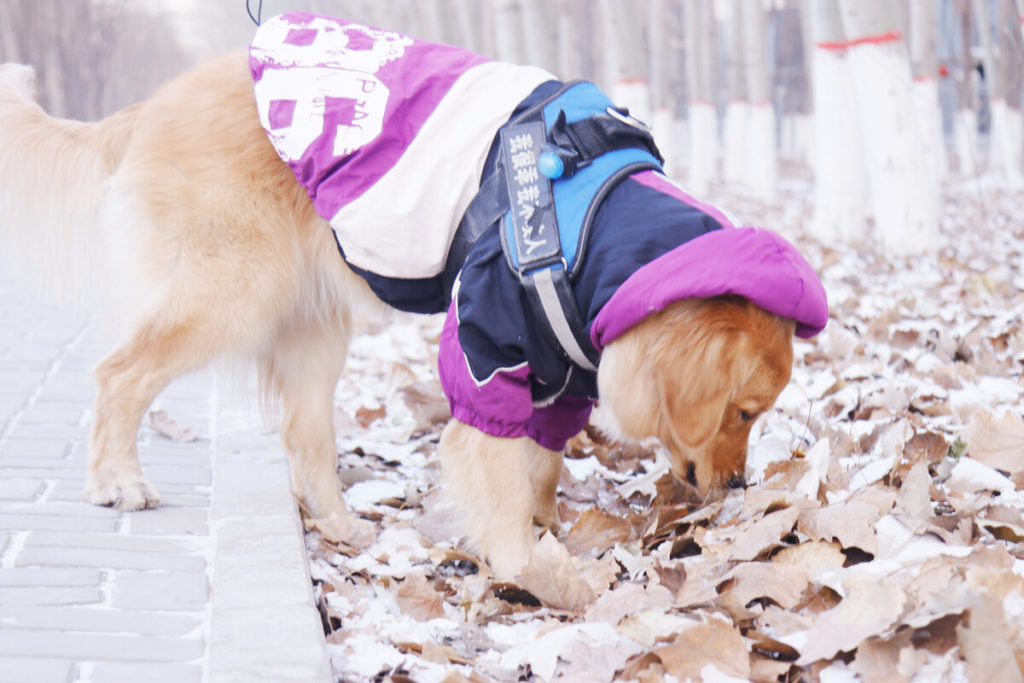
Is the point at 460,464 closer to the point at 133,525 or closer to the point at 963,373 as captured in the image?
the point at 133,525

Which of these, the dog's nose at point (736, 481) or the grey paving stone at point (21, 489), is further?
the grey paving stone at point (21, 489)

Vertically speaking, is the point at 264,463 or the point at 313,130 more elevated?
the point at 313,130

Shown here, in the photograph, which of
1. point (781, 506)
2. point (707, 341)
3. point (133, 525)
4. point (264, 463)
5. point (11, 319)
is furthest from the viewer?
point (11, 319)

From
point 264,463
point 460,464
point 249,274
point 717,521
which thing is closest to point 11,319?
point 264,463

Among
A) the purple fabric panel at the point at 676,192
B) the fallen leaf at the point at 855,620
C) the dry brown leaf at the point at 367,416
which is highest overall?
the purple fabric panel at the point at 676,192

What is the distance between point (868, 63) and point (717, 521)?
282 inches

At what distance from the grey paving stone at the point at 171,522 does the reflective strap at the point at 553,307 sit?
1364 millimetres

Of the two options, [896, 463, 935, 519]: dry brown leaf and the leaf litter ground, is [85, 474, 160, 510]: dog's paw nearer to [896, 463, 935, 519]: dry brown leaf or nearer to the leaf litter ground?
the leaf litter ground

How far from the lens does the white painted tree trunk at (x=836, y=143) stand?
36.9 feet

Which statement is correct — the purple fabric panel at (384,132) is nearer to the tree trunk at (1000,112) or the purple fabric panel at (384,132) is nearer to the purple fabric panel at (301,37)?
the purple fabric panel at (301,37)

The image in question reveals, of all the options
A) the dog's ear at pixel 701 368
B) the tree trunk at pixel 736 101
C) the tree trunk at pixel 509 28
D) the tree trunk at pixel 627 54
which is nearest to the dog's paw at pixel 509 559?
the dog's ear at pixel 701 368

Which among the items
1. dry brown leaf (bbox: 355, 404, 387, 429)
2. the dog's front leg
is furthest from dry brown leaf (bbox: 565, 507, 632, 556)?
dry brown leaf (bbox: 355, 404, 387, 429)

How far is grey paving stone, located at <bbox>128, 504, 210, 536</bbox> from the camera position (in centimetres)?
325

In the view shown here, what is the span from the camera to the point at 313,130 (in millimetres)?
3275
